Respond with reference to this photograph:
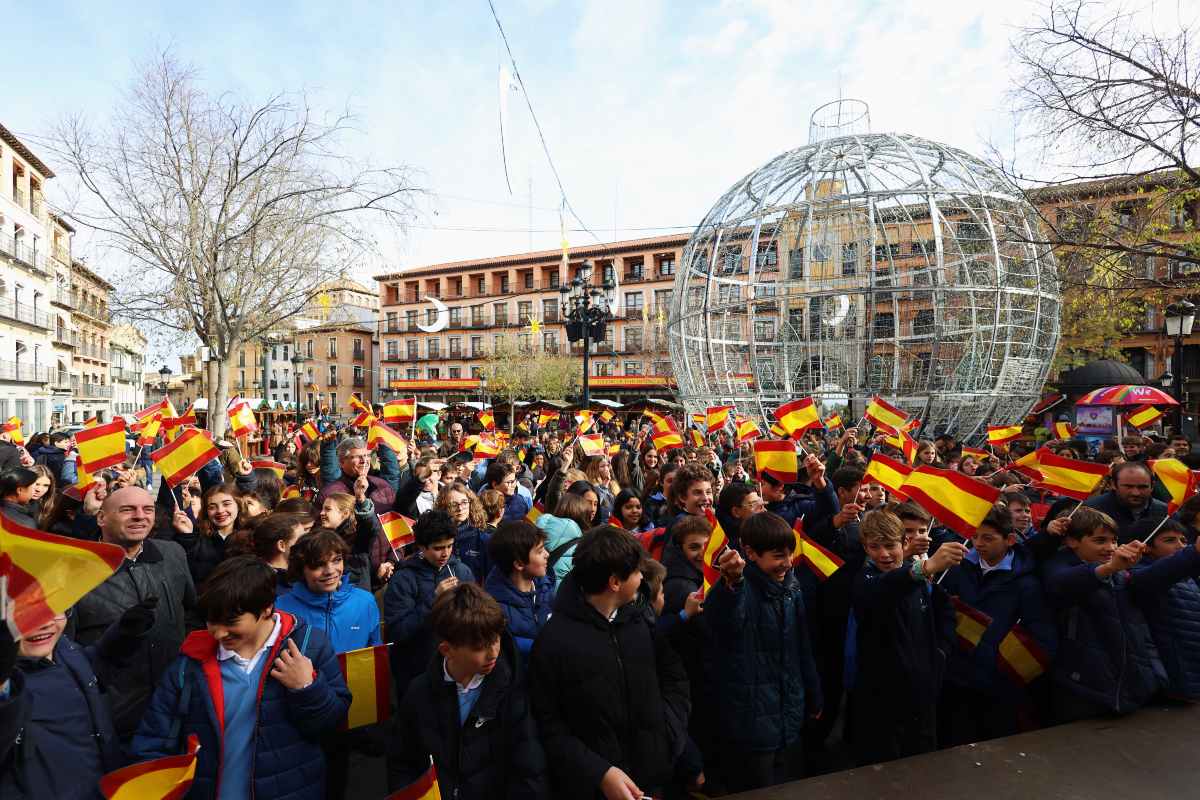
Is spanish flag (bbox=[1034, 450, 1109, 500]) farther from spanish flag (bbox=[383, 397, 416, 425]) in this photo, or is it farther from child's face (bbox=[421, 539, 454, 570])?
spanish flag (bbox=[383, 397, 416, 425])

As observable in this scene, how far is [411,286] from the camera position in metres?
58.1

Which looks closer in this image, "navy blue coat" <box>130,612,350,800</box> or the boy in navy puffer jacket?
"navy blue coat" <box>130,612,350,800</box>

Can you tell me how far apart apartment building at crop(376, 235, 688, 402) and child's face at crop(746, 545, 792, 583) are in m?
36.1

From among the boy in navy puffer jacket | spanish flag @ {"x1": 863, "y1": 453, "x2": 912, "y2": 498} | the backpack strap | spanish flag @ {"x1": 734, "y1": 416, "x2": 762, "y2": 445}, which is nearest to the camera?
the boy in navy puffer jacket

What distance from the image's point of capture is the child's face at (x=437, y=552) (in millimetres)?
3322

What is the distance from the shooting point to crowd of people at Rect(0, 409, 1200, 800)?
217cm

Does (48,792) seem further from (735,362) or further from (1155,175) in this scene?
(735,362)

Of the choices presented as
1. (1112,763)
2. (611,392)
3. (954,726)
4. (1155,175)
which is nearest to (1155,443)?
(1155,175)

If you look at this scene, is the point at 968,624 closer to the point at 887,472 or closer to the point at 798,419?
the point at 887,472

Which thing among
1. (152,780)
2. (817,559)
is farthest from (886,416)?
(152,780)

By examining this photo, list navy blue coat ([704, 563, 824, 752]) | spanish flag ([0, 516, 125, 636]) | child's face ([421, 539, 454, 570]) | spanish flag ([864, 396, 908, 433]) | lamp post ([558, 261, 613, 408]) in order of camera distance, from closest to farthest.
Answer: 1. spanish flag ([0, 516, 125, 636])
2. navy blue coat ([704, 563, 824, 752])
3. child's face ([421, 539, 454, 570])
4. spanish flag ([864, 396, 908, 433])
5. lamp post ([558, 261, 613, 408])

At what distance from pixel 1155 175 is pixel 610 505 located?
27.9ft

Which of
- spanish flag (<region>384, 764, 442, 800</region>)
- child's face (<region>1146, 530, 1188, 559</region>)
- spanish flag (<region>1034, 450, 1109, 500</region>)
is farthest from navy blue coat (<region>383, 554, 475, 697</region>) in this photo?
spanish flag (<region>1034, 450, 1109, 500</region>)

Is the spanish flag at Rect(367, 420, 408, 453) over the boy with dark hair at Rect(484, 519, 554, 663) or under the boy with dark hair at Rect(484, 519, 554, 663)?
over
